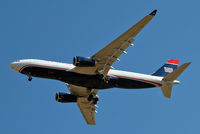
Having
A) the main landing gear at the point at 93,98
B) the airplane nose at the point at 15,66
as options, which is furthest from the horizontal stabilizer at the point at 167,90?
the airplane nose at the point at 15,66

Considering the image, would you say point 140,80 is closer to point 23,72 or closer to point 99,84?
point 99,84

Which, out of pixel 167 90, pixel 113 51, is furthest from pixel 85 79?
pixel 167 90

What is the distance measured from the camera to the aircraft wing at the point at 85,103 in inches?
2657

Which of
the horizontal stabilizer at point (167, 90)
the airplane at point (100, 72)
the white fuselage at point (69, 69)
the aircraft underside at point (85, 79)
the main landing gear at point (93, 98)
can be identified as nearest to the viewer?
the airplane at point (100, 72)

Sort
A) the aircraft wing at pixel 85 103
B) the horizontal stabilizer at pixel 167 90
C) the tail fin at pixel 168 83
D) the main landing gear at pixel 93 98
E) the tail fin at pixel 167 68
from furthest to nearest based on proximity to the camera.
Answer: the aircraft wing at pixel 85 103 → the tail fin at pixel 167 68 → the main landing gear at pixel 93 98 → the horizontal stabilizer at pixel 167 90 → the tail fin at pixel 168 83

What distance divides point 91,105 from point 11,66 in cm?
1593

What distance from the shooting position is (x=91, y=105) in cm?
7069

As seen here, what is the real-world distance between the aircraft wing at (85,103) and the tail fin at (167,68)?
10.4 meters

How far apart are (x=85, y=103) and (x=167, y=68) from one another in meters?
14.6

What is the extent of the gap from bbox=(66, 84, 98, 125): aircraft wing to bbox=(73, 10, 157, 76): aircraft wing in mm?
7308

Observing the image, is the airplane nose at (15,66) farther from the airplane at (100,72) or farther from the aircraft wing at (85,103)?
the aircraft wing at (85,103)

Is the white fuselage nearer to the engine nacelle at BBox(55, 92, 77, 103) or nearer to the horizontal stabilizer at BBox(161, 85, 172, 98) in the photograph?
the horizontal stabilizer at BBox(161, 85, 172, 98)

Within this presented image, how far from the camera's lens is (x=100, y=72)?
6069cm

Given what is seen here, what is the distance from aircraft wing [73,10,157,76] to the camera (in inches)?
2083
